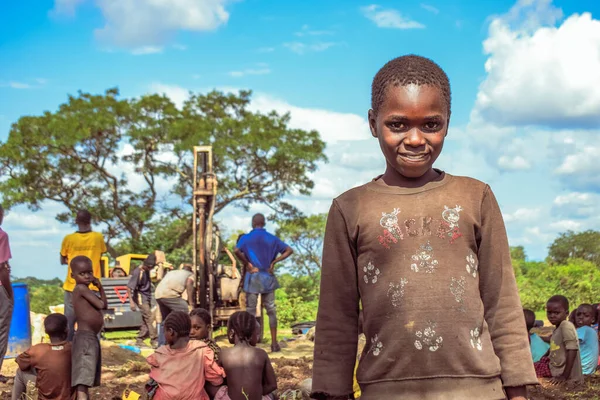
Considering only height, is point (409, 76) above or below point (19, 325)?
above

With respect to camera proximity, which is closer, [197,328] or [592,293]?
[197,328]

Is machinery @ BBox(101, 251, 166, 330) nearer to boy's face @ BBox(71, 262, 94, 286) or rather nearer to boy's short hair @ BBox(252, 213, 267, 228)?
boy's short hair @ BBox(252, 213, 267, 228)

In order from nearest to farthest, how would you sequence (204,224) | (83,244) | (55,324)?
(55,324)
(83,244)
(204,224)

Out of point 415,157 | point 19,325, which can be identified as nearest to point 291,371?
point 19,325

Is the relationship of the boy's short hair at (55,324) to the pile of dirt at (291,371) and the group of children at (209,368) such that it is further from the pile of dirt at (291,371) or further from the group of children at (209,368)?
the pile of dirt at (291,371)

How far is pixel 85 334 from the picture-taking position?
18.6ft

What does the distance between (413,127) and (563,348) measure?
5.25m

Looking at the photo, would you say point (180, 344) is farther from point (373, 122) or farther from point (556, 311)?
point (556, 311)

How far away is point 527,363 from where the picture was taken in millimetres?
2072

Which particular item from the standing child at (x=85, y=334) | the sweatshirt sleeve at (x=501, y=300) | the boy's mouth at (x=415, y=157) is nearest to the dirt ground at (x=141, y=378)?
the standing child at (x=85, y=334)

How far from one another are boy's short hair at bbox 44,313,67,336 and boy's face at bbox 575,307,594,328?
506 centimetres

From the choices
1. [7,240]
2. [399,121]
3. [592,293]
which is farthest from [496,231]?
[592,293]

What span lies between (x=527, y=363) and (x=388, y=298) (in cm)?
43

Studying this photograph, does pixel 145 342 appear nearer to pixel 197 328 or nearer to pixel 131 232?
pixel 197 328
